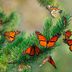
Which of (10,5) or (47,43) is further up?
(47,43)

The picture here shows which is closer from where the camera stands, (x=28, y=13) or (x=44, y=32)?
(x=44, y=32)

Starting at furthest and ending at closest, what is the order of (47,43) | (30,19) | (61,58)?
(30,19), (61,58), (47,43)

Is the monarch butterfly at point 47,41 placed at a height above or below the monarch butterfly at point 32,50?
above

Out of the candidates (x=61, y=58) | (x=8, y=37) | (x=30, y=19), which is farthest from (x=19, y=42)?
(x=30, y=19)

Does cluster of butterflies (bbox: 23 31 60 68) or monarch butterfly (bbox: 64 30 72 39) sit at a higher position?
monarch butterfly (bbox: 64 30 72 39)

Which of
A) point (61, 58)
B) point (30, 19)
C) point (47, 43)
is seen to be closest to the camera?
point (47, 43)

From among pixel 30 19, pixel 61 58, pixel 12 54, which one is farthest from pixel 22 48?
pixel 30 19

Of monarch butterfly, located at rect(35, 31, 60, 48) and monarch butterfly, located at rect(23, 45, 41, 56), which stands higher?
monarch butterfly, located at rect(35, 31, 60, 48)

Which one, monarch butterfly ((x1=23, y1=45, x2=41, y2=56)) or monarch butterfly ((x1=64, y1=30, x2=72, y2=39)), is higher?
monarch butterfly ((x1=64, y1=30, x2=72, y2=39))

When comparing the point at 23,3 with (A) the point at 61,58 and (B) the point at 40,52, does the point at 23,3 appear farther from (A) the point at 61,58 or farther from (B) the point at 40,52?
(B) the point at 40,52

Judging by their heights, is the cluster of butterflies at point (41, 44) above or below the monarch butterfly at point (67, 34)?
below
